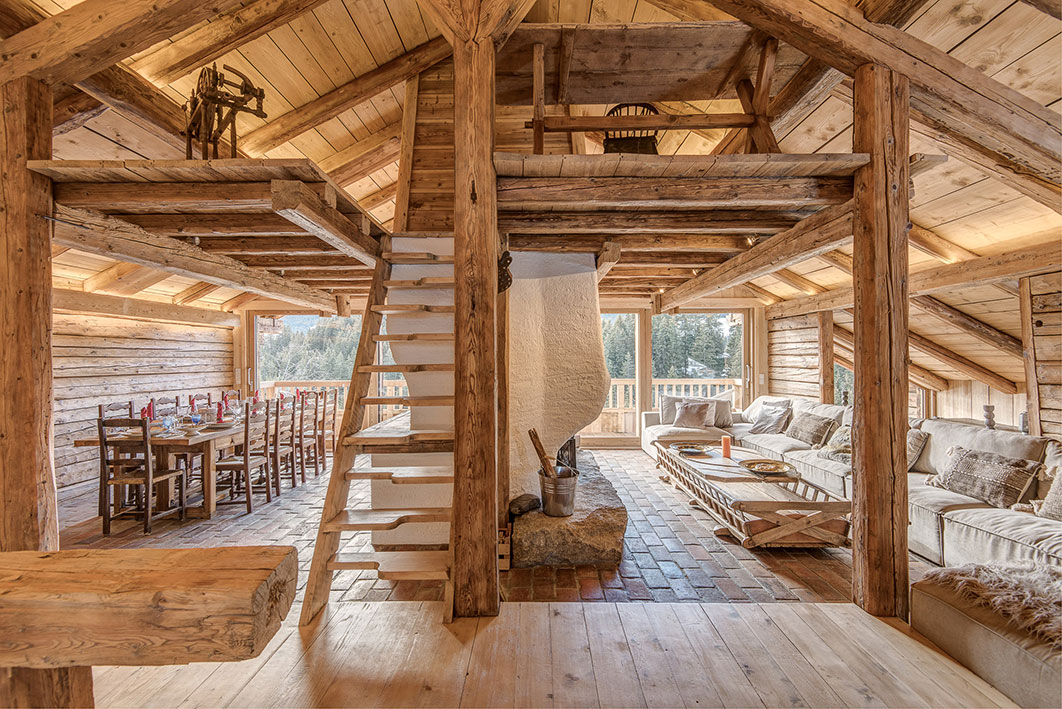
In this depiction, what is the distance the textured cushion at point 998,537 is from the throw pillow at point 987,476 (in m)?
0.15

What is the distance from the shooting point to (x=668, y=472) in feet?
17.7

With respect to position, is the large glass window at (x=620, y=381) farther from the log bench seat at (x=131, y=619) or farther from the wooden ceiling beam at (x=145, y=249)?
the log bench seat at (x=131, y=619)

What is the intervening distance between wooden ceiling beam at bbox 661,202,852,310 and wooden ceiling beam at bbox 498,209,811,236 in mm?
142

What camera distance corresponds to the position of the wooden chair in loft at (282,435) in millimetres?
4824

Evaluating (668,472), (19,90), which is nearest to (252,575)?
(19,90)

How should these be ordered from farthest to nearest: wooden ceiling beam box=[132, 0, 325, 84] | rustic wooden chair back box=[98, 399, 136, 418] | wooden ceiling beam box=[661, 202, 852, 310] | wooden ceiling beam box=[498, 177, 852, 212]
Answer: rustic wooden chair back box=[98, 399, 136, 418] → wooden ceiling beam box=[132, 0, 325, 84] → wooden ceiling beam box=[661, 202, 852, 310] → wooden ceiling beam box=[498, 177, 852, 212]

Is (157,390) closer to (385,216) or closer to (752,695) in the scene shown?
(385,216)

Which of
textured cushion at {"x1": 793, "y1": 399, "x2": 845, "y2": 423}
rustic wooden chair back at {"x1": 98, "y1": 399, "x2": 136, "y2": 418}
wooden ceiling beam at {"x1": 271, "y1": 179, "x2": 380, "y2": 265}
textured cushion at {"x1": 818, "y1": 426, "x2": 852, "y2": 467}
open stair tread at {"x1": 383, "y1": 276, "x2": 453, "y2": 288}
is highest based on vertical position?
wooden ceiling beam at {"x1": 271, "y1": 179, "x2": 380, "y2": 265}

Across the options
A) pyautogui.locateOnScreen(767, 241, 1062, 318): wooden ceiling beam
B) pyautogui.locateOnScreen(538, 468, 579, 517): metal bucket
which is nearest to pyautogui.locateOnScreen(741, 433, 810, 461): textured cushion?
pyautogui.locateOnScreen(767, 241, 1062, 318): wooden ceiling beam

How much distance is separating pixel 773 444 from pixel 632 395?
A: 2454 millimetres

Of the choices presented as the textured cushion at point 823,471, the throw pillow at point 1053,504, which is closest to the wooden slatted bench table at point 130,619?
the throw pillow at point 1053,504

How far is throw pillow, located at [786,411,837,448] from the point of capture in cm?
520

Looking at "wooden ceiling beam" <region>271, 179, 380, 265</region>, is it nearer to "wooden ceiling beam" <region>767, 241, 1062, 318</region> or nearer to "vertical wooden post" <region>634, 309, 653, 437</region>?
"wooden ceiling beam" <region>767, 241, 1062, 318</region>

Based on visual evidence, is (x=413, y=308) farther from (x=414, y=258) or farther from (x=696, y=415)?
(x=696, y=415)
